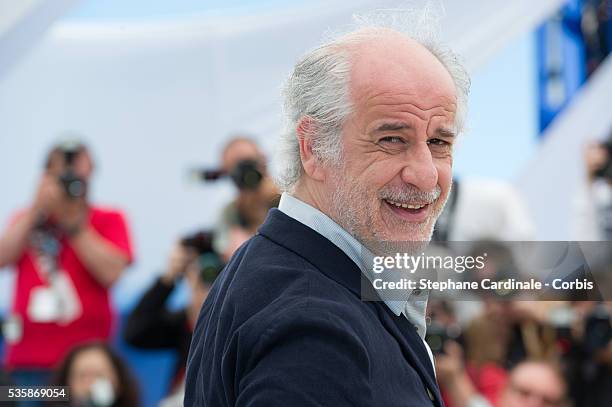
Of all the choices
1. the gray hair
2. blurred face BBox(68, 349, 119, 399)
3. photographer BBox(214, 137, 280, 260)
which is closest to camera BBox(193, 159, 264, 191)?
photographer BBox(214, 137, 280, 260)

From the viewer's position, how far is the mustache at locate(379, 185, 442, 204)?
1597mm

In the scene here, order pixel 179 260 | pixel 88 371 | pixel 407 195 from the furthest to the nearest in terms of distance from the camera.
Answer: pixel 179 260
pixel 88 371
pixel 407 195

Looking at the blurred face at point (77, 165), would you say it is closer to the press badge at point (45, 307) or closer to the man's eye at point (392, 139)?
the press badge at point (45, 307)

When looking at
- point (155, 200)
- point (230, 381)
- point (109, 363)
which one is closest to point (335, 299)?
point (230, 381)

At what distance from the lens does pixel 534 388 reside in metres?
3.61

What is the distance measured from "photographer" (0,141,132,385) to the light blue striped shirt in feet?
8.44

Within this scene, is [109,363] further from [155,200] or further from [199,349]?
[199,349]

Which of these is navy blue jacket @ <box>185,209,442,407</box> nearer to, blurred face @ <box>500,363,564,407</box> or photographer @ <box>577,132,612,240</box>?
blurred face @ <box>500,363,564,407</box>

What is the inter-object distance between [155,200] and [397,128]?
3.76 m

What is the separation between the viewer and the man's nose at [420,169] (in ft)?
5.24

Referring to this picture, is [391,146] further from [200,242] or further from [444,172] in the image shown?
[200,242]

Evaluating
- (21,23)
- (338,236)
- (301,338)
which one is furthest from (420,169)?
(21,23)

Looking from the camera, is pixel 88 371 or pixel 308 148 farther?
pixel 88 371

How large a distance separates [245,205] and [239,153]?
0.31m
